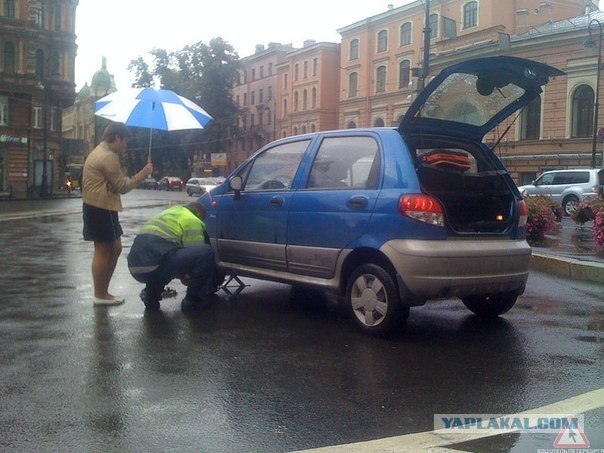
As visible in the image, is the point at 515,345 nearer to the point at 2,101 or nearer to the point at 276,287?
the point at 276,287

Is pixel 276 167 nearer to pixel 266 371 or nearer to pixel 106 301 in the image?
pixel 106 301

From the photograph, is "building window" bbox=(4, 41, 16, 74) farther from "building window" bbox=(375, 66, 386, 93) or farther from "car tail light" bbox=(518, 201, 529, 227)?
"car tail light" bbox=(518, 201, 529, 227)

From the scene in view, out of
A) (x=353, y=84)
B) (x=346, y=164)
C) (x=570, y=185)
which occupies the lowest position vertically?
(x=346, y=164)

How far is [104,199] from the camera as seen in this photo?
22.8 ft

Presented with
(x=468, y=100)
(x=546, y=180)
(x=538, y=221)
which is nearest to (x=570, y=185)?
(x=546, y=180)

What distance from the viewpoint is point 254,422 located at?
389 cm

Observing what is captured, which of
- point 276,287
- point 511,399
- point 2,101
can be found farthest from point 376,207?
point 2,101

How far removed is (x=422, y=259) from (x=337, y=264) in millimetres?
→ 899

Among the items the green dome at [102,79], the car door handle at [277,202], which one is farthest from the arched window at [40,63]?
the green dome at [102,79]

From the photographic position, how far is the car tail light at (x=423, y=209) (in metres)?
5.59

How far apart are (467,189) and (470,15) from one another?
152ft

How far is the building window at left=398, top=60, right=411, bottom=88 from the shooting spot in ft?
175

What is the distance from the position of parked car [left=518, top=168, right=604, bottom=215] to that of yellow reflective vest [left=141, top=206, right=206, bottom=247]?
68.4 feet

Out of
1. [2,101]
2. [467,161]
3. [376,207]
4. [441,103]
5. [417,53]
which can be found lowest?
[376,207]
